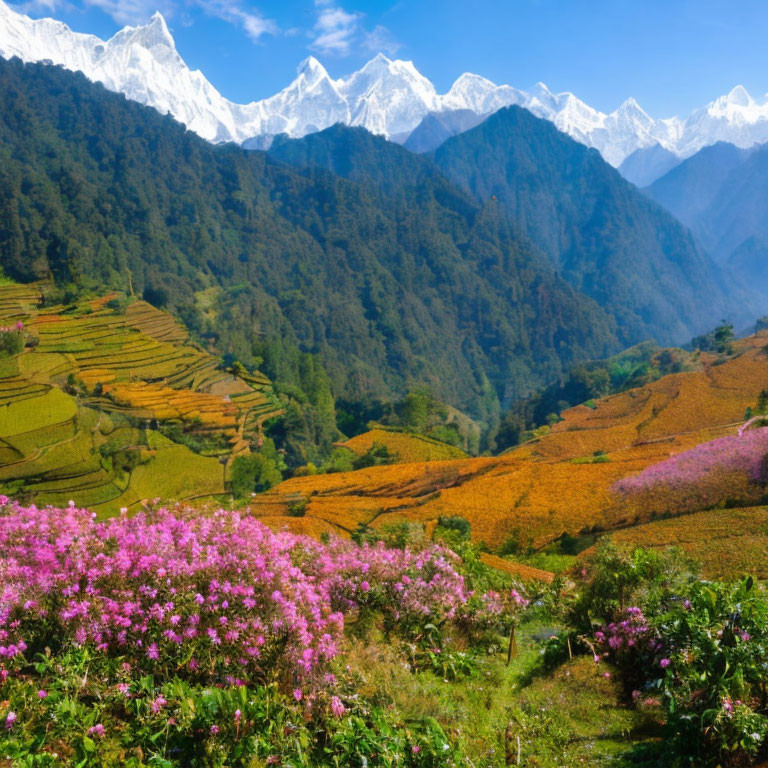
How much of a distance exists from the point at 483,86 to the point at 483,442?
427 ft

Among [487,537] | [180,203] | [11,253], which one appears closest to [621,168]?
[180,203]

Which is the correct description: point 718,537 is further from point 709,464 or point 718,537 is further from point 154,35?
point 154,35

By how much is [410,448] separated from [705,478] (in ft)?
56.7

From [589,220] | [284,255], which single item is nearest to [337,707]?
[284,255]

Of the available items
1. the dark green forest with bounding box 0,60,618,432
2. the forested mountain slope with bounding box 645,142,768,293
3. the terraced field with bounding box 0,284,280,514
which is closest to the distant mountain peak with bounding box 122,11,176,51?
the dark green forest with bounding box 0,60,618,432

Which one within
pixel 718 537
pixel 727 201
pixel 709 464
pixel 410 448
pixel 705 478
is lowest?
pixel 718 537

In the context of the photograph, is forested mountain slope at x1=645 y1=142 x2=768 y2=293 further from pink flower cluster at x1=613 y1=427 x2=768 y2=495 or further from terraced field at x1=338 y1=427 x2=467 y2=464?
pink flower cluster at x1=613 y1=427 x2=768 y2=495

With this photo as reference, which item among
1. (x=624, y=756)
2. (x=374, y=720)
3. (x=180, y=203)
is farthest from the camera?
(x=180, y=203)

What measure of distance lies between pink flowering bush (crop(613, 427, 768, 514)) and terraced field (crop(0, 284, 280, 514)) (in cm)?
1595

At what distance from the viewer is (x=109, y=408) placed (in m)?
22.9

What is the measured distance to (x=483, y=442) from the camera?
46031 millimetres

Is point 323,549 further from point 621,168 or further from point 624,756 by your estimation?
point 621,168

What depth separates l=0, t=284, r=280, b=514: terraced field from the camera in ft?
61.7

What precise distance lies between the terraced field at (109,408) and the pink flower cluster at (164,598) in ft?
53.2
